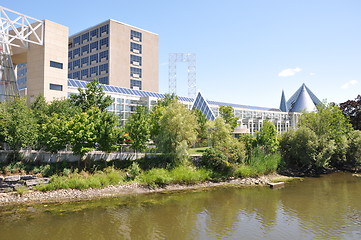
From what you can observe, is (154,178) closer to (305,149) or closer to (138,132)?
(138,132)

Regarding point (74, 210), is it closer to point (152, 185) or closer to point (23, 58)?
point (152, 185)

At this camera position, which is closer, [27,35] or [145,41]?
[27,35]

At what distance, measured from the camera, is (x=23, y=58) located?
48.6m

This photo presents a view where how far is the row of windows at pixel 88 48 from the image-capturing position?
2773 inches

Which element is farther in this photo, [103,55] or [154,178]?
[103,55]

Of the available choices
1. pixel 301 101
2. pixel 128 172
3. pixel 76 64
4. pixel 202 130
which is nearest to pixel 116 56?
pixel 76 64

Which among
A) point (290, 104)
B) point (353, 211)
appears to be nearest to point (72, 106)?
point (353, 211)

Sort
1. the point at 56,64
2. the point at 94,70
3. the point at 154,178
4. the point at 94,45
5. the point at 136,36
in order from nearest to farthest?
1. the point at 154,178
2. the point at 56,64
3. the point at 94,70
4. the point at 94,45
5. the point at 136,36

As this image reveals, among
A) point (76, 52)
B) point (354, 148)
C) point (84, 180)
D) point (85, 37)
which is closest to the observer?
point (84, 180)

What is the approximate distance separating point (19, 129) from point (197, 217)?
774 inches

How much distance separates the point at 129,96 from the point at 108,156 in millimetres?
24746

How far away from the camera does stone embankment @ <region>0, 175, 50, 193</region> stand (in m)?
27.1

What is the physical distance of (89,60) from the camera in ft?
243

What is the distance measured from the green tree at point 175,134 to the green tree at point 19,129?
568 inches
